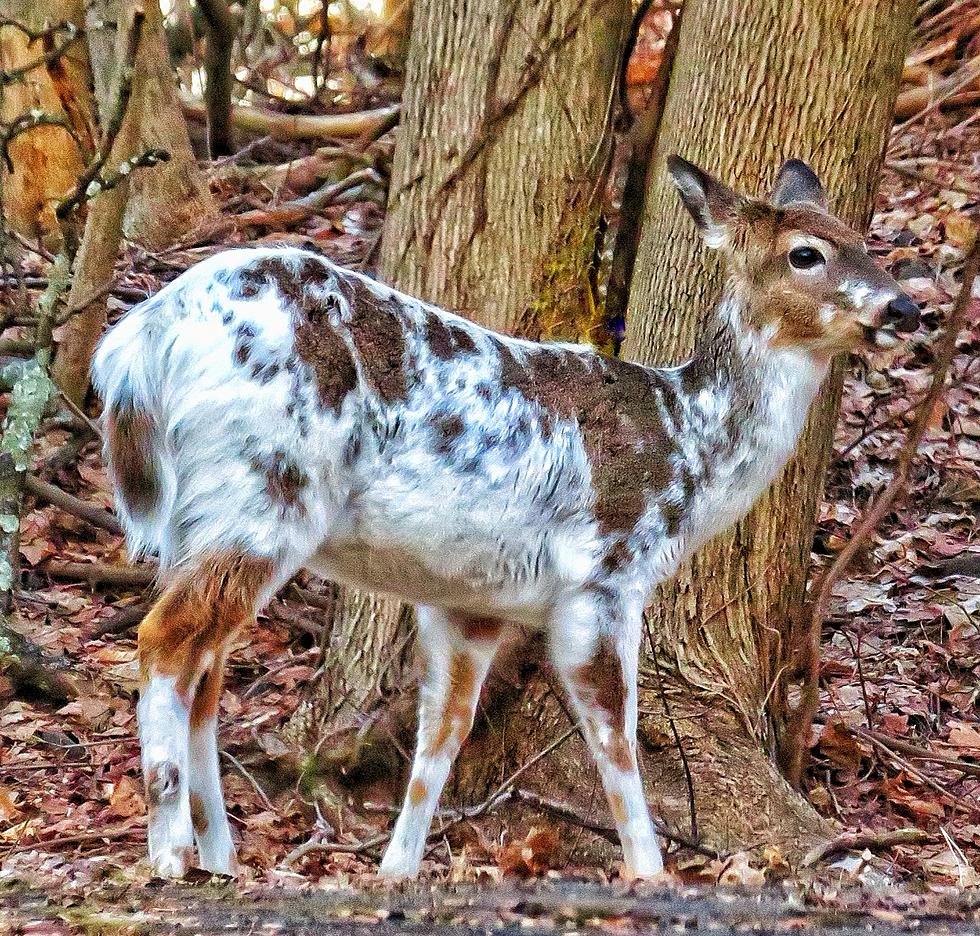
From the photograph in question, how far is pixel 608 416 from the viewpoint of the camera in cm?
538

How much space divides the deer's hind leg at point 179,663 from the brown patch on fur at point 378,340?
71 centimetres

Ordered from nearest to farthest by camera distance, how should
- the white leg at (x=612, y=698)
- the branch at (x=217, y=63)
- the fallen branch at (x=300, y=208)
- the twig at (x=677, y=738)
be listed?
the white leg at (x=612, y=698) < the twig at (x=677, y=738) < the fallen branch at (x=300, y=208) < the branch at (x=217, y=63)

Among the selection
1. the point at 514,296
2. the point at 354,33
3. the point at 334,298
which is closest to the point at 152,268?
the point at 514,296

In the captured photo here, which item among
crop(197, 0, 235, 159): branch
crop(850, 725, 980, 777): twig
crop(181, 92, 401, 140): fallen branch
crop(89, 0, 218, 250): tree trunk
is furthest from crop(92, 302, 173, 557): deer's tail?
crop(181, 92, 401, 140): fallen branch

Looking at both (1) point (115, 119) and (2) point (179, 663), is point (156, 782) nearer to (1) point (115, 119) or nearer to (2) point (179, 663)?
(2) point (179, 663)

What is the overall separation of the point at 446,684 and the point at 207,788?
1.02 meters

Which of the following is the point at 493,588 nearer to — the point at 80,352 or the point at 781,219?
Answer: the point at 781,219

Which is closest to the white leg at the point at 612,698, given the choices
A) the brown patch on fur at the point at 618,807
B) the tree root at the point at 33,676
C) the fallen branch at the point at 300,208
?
the brown patch on fur at the point at 618,807

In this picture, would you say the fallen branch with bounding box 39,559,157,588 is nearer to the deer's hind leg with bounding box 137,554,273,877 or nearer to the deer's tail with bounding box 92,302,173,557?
the deer's tail with bounding box 92,302,173,557

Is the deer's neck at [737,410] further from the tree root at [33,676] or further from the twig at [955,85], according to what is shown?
the twig at [955,85]

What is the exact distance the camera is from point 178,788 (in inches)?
181

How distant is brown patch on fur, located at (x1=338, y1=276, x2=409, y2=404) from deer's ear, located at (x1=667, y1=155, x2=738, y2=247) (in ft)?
4.17

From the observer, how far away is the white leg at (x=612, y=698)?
516 centimetres

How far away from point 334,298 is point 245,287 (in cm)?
29
